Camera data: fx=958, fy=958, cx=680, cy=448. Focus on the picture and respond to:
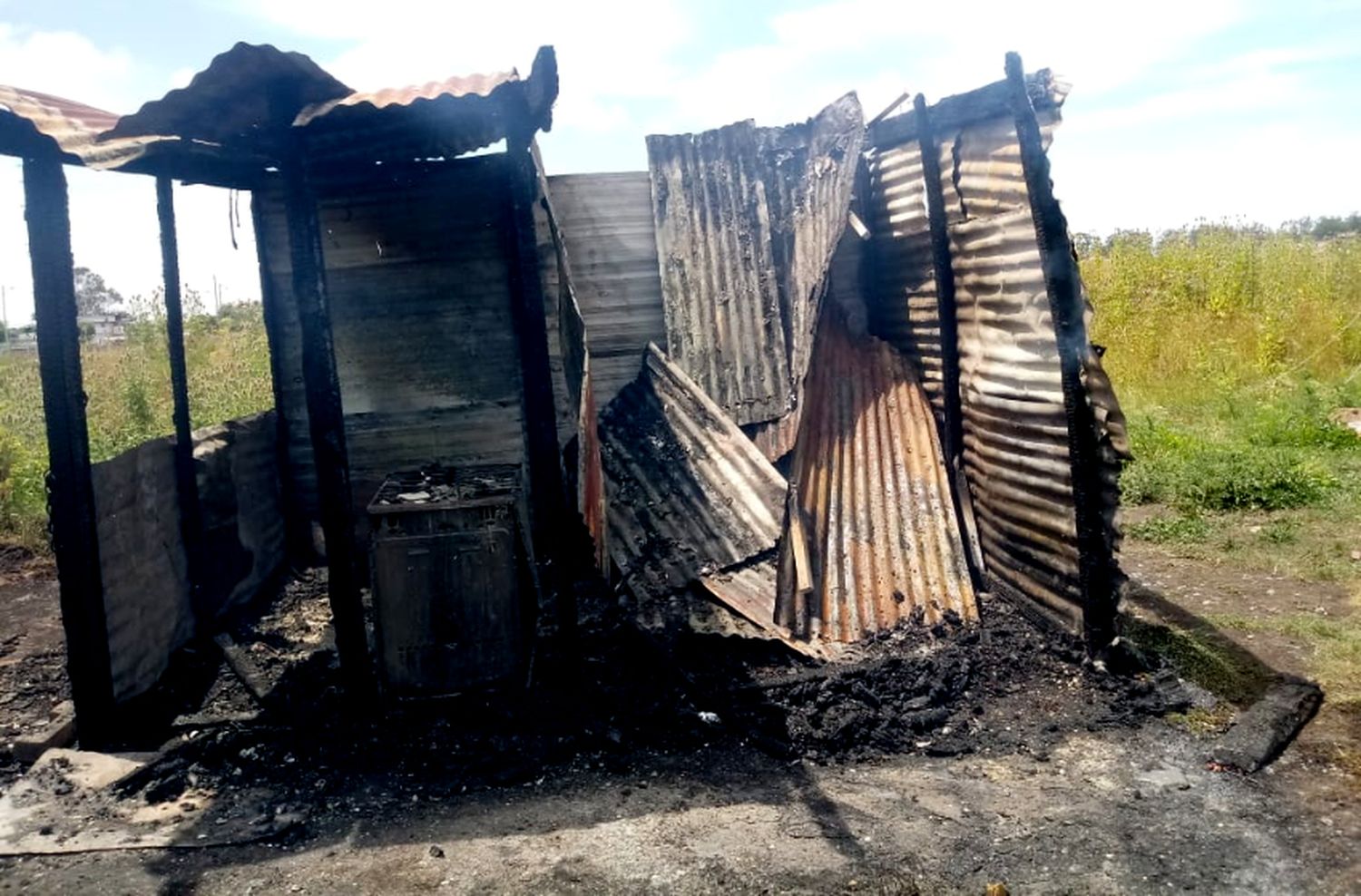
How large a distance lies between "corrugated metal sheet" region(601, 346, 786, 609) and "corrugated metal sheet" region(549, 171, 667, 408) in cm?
34

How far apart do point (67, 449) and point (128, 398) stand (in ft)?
23.7

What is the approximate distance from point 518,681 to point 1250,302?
1488 centimetres

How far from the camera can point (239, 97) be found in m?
4.46

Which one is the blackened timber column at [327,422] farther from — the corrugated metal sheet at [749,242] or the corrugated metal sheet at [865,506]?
the corrugated metal sheet at [749,242]

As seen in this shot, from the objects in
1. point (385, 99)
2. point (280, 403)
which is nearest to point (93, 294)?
point (280, 403)

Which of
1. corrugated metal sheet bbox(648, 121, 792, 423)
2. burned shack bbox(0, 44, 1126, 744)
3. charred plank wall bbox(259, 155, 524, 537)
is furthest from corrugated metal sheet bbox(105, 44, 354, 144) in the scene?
corrugated metal sheet bbox(648, 121, 792, 423)

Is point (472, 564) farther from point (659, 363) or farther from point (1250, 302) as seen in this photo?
point (1250, 302)

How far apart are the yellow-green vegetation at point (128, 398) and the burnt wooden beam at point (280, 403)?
1505 millimetres

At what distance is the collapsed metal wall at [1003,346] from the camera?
207 inches

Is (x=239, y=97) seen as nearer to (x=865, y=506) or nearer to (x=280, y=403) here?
(x=280, y=403)

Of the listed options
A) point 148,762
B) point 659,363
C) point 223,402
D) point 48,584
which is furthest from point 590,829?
point 223,402

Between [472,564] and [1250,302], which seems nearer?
[472,564]

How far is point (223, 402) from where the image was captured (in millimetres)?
12266

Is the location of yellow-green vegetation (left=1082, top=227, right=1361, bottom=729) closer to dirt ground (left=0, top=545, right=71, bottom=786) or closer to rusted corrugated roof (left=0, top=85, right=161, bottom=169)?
rusted corrugated roof (left=0, top=85, right=161, bottom=169)
